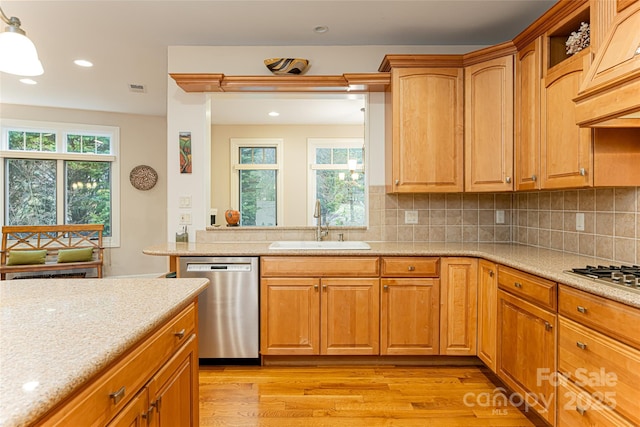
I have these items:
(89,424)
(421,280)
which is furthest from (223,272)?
(89,424)

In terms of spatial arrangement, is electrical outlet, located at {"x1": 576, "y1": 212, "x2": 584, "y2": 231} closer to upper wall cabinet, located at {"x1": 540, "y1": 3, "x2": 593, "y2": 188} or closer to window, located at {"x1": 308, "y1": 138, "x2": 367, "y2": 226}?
upper wall cabinet, located at {"x1": 540, "y1": 3, "x2": 593, "y2": 188}

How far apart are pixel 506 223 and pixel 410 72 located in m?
1.55

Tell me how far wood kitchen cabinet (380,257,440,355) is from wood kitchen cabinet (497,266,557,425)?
45cm

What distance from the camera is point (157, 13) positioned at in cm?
271

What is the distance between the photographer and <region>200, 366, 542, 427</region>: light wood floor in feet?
6.67

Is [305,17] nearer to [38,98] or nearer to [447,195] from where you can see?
[447,195]

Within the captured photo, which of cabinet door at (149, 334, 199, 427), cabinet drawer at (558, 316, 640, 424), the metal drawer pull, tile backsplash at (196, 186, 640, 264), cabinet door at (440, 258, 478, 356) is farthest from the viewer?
tile backsplash at (196, 186, 640, 264)

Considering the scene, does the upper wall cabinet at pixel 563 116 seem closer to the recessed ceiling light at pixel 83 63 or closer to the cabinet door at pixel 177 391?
the cabinet door at pixel 177 391

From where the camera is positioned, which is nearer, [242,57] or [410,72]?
[410,72]

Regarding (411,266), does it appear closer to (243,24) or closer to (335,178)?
(243,24)

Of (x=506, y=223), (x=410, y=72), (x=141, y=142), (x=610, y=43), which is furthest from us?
(x=141, y=142)

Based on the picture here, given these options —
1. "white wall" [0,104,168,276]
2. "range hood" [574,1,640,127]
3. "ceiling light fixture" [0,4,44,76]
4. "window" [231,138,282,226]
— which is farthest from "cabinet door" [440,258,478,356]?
"white wall" [0,104,168,276]

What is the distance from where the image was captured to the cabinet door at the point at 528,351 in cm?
176

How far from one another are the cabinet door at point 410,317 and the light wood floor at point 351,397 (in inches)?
7.5
